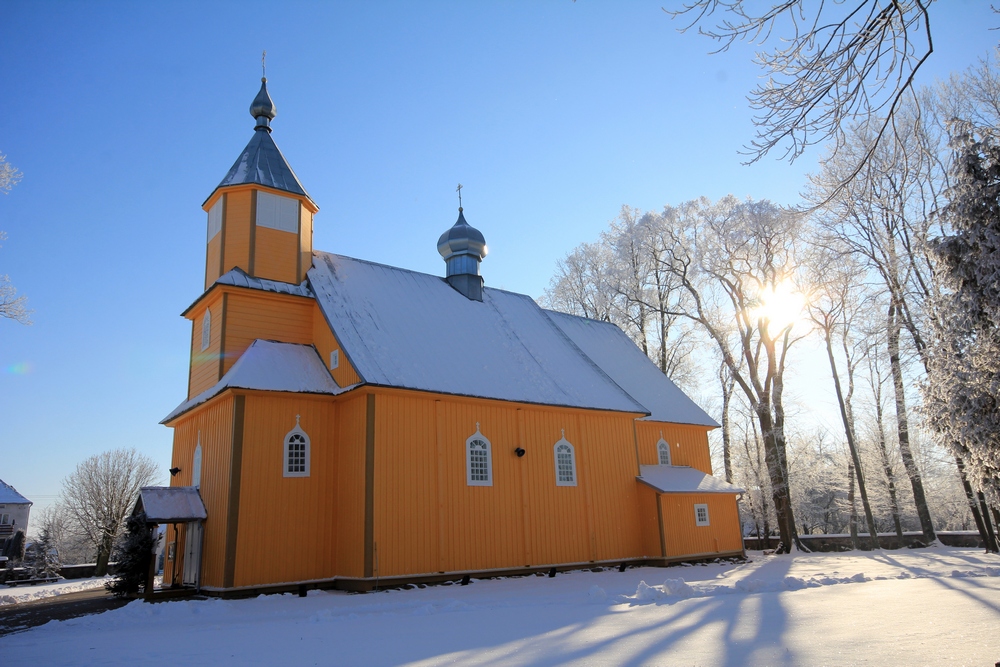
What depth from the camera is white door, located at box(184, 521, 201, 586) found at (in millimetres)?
14312

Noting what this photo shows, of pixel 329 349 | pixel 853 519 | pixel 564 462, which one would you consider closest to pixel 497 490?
pixel 564 462

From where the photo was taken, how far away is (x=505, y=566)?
16328 millimetres

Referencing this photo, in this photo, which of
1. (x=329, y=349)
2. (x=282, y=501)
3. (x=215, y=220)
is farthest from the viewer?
(x=215, y=220)

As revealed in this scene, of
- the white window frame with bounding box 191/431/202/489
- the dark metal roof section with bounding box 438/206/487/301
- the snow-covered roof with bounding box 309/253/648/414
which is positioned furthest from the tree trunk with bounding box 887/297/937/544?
the white window frame with bounding box 191/431/202/489

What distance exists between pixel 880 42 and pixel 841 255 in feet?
64.0

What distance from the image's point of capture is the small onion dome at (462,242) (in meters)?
21.9

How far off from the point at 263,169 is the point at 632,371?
45.2ft

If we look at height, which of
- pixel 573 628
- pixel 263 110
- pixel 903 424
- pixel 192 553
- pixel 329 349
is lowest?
pixel 573 628

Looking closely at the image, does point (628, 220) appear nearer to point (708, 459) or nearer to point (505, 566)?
point (708, 459)

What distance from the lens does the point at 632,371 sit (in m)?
24.1

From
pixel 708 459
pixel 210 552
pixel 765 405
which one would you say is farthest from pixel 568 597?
pixel 765 405

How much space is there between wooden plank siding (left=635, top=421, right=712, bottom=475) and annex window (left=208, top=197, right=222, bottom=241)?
13546mm

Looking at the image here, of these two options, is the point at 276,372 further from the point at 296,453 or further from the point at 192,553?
the point at 192,553

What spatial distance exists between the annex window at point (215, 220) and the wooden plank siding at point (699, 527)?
1430 centimetres
